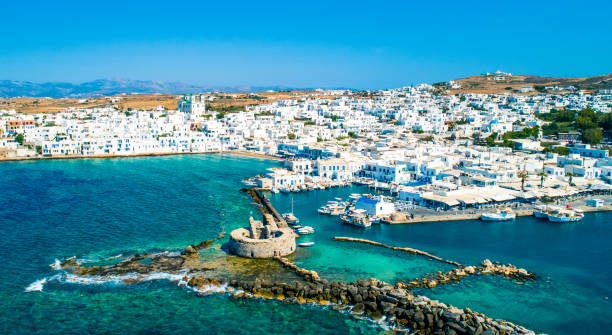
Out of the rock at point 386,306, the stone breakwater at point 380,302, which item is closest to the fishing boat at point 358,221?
the stone breakwater at point 380,302

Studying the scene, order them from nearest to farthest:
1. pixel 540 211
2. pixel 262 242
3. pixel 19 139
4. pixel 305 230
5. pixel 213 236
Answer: pixel 262 242 → pixel 213 236 → pixel 305 230 → pixel 540 211 → pixel 19 139

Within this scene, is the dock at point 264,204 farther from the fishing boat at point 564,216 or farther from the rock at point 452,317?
the fishing boat at point 564,216

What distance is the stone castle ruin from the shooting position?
16.5m

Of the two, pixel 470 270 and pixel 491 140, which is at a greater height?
pixel 491 140

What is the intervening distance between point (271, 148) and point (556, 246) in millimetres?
28798

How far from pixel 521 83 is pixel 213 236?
8765cm

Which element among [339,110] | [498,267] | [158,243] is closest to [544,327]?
[498,267]

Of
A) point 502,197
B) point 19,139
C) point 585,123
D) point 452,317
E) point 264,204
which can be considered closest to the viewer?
point 452,317

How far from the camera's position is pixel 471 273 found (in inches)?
607

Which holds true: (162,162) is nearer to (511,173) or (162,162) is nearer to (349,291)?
(511,173)

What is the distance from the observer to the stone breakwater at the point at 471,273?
47.9 feet

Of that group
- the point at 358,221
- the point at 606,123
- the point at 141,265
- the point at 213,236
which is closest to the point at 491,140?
the point at 606,123

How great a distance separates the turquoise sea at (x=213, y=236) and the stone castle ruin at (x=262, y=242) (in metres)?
0.71

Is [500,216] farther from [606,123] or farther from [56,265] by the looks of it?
[606,123]
